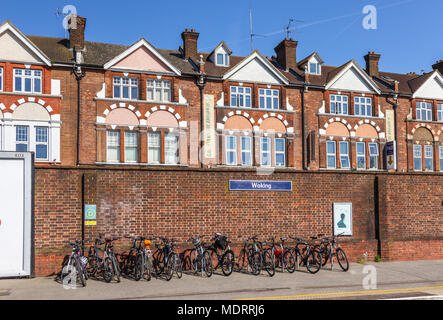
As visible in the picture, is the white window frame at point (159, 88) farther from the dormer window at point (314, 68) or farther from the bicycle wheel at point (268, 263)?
the bicycle wheel at point (268, 263)

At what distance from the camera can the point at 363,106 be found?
2809 cm

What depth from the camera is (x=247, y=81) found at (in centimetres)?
2598

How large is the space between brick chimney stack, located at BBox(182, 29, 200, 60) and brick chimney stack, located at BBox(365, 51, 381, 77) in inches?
466

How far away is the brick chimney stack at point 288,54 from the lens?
28828 mm

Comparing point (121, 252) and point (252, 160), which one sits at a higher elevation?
point (252, 160)

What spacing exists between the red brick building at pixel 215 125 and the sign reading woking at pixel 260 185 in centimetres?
28

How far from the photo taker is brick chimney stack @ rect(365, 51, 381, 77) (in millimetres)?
30609

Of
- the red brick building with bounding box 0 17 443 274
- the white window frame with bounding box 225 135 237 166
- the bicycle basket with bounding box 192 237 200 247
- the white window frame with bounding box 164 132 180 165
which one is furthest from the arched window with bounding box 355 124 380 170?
the bicycle basket with bounding box 192 237 200 247

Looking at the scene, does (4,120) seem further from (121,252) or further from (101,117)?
(121,252)

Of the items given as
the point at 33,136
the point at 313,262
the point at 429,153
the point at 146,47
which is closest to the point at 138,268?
the point at 313,262

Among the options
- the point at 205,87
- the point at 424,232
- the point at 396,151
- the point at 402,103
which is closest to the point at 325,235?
the point at 424,232

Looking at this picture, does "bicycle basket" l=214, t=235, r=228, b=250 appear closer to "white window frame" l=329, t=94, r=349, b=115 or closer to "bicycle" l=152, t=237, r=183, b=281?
"bicycle" l=152, t=237, r=183, b=281
